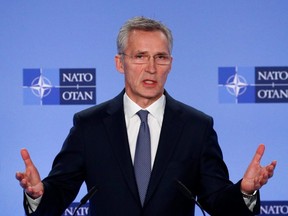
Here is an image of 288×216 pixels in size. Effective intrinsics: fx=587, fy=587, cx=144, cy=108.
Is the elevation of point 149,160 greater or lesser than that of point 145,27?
lesser

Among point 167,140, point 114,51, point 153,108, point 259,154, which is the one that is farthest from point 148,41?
point 114,51

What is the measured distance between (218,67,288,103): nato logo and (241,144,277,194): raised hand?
1.46m

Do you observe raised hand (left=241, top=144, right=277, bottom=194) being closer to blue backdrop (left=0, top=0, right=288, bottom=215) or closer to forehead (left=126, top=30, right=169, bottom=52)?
forehead (left=126, top=30, right=169, bottom=52)

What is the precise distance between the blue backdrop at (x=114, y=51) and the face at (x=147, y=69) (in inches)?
47.5

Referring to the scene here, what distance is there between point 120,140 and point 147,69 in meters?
0.26

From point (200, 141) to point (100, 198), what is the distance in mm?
386

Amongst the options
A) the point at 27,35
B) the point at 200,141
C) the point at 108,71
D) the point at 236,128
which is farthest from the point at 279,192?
the point at 27,35

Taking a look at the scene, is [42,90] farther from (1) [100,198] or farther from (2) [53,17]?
(1) [100,198]

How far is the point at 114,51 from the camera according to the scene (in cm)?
327

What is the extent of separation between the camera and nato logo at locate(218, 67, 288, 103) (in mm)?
3223

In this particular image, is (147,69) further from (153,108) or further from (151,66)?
(153,108)

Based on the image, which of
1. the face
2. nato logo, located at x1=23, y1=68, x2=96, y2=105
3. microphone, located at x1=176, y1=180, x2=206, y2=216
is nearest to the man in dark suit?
the face

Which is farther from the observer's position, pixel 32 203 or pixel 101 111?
pixel 101 111

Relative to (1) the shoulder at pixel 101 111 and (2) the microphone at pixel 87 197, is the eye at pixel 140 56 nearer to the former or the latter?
(1) the shoulder at pixel 101 111
